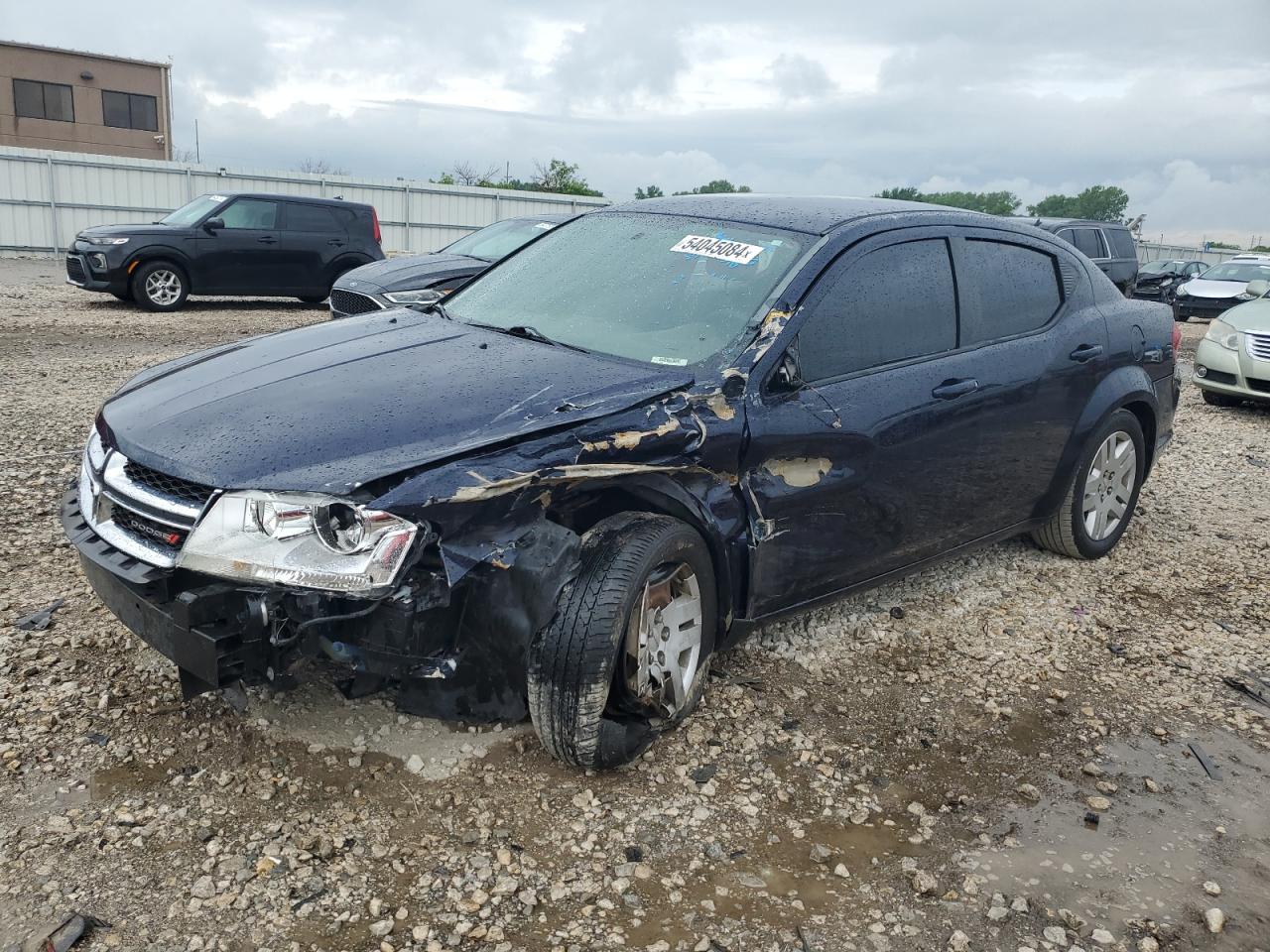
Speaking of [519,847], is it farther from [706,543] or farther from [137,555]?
[137,555]

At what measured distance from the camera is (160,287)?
13188 millimetres

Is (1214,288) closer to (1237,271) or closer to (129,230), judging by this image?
(1237,271)

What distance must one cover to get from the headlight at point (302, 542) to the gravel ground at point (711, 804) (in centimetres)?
36

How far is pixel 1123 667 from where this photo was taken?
4145 millimetres

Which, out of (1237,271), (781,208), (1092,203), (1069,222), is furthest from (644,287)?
(1092,203)

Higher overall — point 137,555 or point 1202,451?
point 137,555

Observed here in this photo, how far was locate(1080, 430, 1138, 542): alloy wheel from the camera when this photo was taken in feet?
16.3

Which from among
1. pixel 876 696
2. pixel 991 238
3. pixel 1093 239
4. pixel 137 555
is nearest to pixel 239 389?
pixel 137 555

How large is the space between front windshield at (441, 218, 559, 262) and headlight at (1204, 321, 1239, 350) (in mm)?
6947

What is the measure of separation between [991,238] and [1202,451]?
5.00 metres

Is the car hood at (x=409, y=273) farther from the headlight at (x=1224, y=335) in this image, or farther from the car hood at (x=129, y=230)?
the headlight at (x=1224, y=335)

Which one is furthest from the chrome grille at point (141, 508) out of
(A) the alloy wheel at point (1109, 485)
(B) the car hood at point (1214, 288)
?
(B) the car hood at point (1214, 288)

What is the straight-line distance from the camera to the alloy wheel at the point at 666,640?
3.03 metres

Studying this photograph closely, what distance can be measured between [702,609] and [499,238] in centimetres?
900
